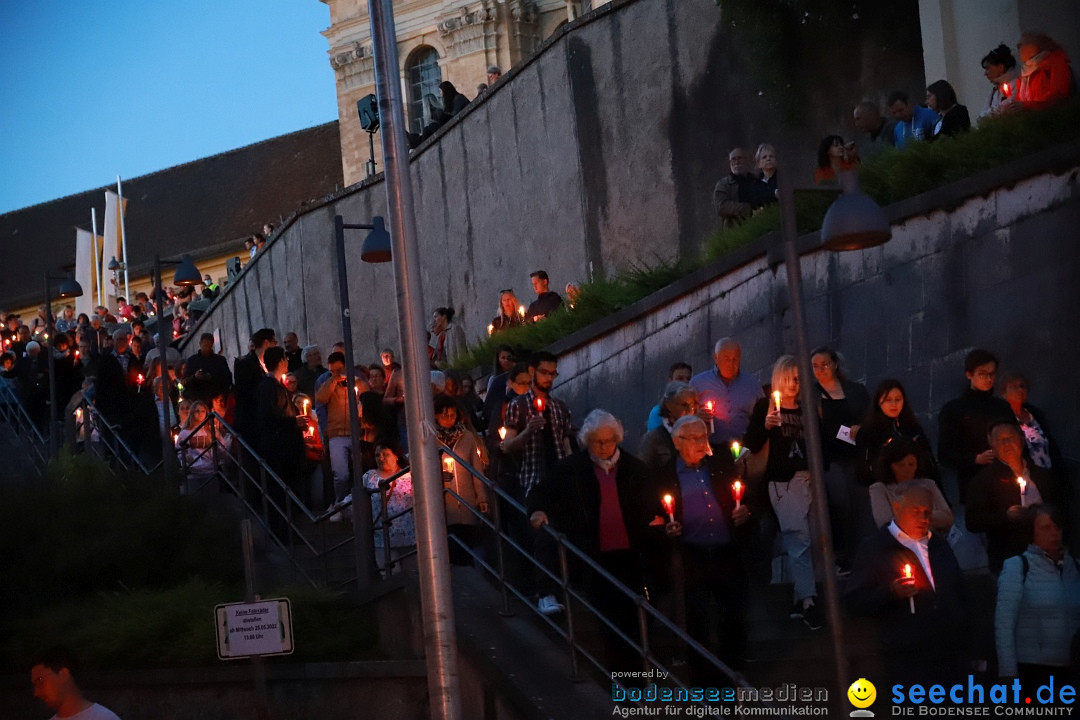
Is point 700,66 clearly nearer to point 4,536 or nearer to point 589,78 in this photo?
point 589,78

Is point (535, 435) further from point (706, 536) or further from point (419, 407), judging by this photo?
point (706, 536)

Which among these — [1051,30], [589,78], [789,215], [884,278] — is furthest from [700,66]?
[789,215]

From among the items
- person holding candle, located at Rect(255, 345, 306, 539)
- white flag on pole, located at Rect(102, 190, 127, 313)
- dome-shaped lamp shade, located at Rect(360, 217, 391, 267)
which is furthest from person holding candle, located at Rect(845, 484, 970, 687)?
white flag on pole, located at Rect(102, 190, 127, 313)

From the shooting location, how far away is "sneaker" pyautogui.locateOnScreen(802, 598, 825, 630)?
443 inches

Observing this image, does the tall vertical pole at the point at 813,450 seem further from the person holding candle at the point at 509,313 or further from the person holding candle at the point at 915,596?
the person holding candle at the point at 509,313

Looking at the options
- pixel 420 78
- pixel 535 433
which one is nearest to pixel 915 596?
pixel 535 433

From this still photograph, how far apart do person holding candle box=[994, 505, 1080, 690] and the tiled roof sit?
194 feet

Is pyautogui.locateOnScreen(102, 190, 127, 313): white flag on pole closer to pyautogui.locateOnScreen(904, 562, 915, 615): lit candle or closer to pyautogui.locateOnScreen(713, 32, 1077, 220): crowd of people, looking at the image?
pyautogui.locateOnScreen(713, 32, 1077, 220): crowd of people

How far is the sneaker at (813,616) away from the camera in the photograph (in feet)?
36.9

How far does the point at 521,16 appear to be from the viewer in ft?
180

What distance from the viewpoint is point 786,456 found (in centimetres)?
1184

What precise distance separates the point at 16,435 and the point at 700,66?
958 centimetres

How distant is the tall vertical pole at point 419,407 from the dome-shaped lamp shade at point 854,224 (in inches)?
105

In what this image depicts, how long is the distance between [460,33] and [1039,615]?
47066 mm
